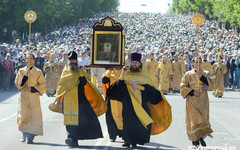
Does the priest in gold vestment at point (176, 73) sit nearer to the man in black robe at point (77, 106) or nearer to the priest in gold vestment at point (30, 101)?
the priest in gold vestment at point (30, 101)

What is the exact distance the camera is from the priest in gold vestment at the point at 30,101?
12727 millimetres

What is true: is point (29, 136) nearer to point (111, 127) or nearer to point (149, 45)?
point (111, 127)

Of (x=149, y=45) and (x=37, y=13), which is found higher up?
(x=37, y=13)

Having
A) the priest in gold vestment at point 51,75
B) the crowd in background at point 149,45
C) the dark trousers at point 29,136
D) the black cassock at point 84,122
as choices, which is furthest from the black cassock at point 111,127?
the priest in gold vestment at point 51,75

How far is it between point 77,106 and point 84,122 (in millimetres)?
336

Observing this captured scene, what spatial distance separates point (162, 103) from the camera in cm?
1253

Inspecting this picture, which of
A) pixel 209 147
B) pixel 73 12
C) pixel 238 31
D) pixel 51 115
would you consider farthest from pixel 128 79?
pixel 73 12

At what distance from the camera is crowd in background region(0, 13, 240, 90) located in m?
29.0

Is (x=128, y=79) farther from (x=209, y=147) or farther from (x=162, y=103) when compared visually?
(x=209, y=147)

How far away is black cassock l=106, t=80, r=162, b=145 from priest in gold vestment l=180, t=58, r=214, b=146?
603 mm

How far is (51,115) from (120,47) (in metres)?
Result: 5.47

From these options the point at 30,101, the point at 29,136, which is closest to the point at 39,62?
the point at 30,101

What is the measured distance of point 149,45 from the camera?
50438 mm

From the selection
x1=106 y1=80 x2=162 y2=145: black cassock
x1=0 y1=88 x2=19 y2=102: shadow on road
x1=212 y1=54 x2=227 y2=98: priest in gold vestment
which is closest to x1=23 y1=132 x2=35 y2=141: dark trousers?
x1=106 y1=80 x2=162 y2=145: black cassock
